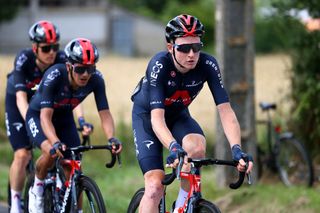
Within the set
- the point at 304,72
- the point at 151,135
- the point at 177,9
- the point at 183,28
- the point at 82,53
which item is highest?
the point at 183,28

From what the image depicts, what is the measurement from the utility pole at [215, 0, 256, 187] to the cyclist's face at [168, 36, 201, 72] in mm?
4515

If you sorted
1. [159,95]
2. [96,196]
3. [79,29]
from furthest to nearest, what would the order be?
[79,29], [96,196], [159,95]

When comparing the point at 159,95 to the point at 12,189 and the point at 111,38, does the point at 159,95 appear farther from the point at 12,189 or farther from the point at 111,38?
the point at 111,38

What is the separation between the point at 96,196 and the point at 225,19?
4.37m

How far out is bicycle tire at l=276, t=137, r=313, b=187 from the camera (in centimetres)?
1270

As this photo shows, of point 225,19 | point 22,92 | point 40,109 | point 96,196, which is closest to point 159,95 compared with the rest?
point 96,196

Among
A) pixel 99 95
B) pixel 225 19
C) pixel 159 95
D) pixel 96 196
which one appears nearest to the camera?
pixel 159 95

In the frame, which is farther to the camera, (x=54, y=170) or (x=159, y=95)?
(x=54, y=170)

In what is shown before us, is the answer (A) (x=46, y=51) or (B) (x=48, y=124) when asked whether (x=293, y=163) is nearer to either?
(A) (x=46, y=51)

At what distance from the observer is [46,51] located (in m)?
10.5

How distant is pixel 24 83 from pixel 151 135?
2890 millimetres

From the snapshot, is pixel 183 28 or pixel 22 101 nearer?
pixel 183 28

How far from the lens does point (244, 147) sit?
1273 centimetres

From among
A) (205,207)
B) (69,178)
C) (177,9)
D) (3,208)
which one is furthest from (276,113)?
(177,9)
